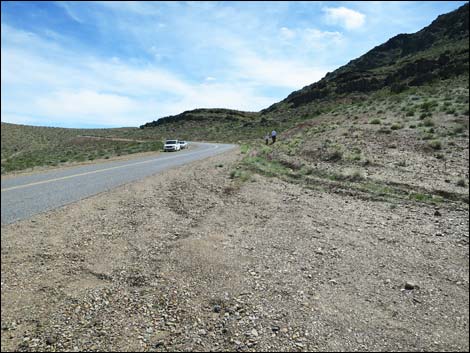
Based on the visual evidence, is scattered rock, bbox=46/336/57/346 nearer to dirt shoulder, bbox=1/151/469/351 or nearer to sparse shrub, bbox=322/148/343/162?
dirt shoulder, bbox=1/151/469/351

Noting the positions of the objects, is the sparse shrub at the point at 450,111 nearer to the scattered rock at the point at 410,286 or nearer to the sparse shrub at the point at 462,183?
the sparse shrub at the point at 462,183

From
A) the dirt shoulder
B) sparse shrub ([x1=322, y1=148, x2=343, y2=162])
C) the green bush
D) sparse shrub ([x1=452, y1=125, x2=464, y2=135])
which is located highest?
the green bush

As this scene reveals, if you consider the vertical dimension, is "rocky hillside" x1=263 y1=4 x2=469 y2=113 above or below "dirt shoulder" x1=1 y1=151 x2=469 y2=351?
above

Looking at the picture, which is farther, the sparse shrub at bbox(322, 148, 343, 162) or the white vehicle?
the white vehicle

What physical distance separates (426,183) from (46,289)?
10.7m

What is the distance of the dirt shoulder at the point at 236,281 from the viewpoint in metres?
3.31

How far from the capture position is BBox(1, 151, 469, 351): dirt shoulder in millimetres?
3314

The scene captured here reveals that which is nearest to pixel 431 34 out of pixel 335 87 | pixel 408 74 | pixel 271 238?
pixel 335 87

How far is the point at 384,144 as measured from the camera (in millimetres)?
16875

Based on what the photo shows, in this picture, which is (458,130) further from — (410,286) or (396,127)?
(410,286)

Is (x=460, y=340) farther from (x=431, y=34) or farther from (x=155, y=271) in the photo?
(x=431, y=34)

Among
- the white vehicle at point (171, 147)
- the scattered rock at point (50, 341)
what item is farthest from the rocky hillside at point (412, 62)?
the scattered rock at point (50, 341)

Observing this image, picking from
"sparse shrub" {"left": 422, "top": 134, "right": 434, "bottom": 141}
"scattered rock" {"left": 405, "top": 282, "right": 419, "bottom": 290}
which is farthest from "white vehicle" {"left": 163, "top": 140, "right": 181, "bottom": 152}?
"scattered rock" {"left": 405, "top": 282, "right": 419, "bottom": 290}

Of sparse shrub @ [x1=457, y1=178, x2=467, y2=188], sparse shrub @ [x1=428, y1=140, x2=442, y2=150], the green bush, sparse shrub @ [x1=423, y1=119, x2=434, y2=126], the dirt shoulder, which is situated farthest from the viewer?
the green bush
